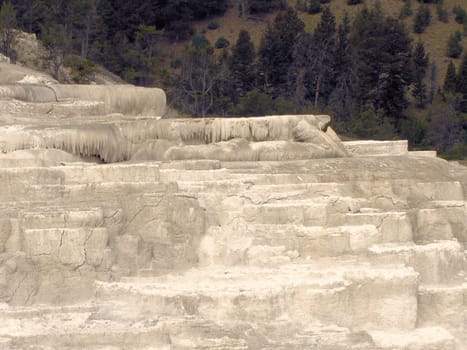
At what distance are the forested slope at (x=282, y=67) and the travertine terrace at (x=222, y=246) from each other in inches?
742

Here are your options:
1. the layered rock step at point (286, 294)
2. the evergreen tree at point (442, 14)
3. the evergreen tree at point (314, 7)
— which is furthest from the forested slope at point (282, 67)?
the layered rock step at point (286, 294)

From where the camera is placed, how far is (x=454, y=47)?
5141 cm

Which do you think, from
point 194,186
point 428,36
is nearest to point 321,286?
point 194,186

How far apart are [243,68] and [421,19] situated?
51.3ft

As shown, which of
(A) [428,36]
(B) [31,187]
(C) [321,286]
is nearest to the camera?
(C) [321,286]

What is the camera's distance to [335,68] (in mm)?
42531

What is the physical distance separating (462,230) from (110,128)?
18.2ft

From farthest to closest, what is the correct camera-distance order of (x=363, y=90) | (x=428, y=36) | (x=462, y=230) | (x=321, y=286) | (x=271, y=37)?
(x=428, y=36) < (x=271, y=37) < (x=363, y=90) < (x=462, y=230) < (x=321, y=286)

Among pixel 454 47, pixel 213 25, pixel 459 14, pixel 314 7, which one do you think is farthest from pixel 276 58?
pixel 459 14

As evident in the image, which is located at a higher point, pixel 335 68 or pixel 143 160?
pixel 143 160

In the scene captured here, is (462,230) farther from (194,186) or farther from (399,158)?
(194,186)

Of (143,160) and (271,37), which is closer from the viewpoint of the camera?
(143,160)

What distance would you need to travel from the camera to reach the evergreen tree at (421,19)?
52.9m

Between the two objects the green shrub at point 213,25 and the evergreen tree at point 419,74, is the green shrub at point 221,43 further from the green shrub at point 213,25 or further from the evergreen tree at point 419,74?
the evergreen tree at point 419,74
